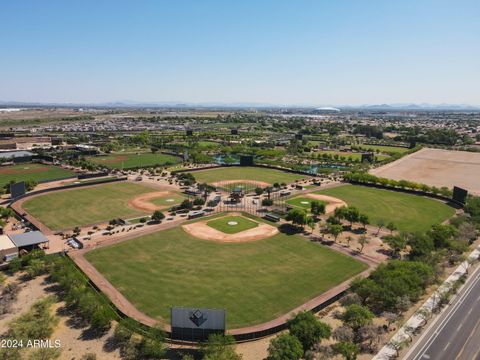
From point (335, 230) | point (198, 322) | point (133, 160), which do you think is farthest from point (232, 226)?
point (133, 160)

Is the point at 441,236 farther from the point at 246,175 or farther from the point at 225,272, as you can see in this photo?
the point at 246,175

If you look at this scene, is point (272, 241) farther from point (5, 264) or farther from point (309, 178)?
point (309, 178)

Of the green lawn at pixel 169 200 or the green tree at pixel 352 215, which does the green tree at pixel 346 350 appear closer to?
the green tree at pixel 352 215

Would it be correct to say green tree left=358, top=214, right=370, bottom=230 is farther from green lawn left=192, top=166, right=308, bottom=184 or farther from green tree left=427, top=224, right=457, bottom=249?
green lawn left=192, top=166, right=308, bottom=184

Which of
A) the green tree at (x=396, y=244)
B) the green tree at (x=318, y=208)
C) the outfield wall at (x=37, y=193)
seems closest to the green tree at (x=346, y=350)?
the green tree at (x=396, y=244)

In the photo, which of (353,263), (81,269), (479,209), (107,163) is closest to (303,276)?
(353,263)
